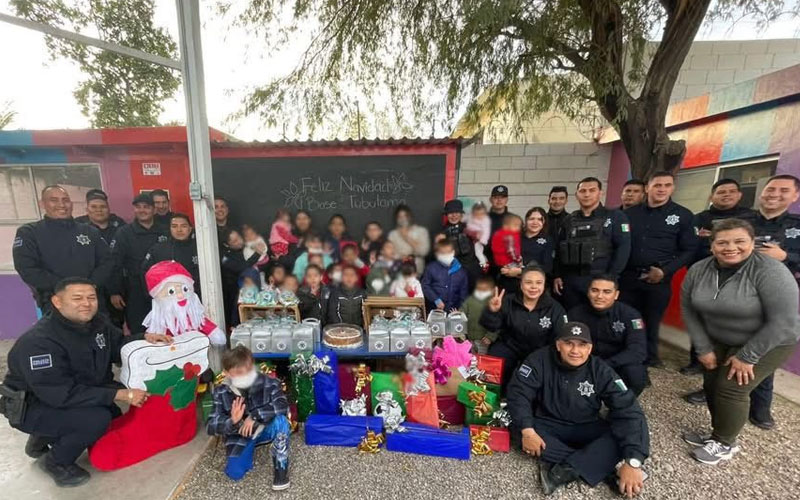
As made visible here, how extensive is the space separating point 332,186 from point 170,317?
2206mm

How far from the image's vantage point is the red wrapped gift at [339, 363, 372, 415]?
2.64 meters

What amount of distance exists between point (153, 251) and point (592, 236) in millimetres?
4114

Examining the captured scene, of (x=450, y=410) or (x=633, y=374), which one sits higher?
(x=633, y=374)

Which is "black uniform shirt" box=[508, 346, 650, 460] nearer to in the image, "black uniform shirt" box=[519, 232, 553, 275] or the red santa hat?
"black uniform shirt" box=[519, 232, 553, 275]

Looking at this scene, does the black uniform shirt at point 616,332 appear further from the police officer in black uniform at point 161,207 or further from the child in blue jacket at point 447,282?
the police officer in black uniform at point 161,207

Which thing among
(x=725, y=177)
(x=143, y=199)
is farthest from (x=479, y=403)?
(x=725, y=177)

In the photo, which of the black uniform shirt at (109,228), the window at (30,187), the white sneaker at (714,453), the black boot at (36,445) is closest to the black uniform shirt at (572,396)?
the white sneaker at (714,453)

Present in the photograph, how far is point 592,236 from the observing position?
3129 millimetres

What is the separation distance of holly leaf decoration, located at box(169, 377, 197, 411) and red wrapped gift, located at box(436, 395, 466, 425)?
1817 millimetres

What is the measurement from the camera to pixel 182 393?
2430 mm

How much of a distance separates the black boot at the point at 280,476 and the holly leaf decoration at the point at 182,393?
2.88 ft

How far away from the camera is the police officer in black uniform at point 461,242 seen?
139 inches

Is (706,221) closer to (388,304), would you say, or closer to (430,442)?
(388,304)

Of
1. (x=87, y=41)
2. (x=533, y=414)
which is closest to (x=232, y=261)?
(x=87, y=41)
